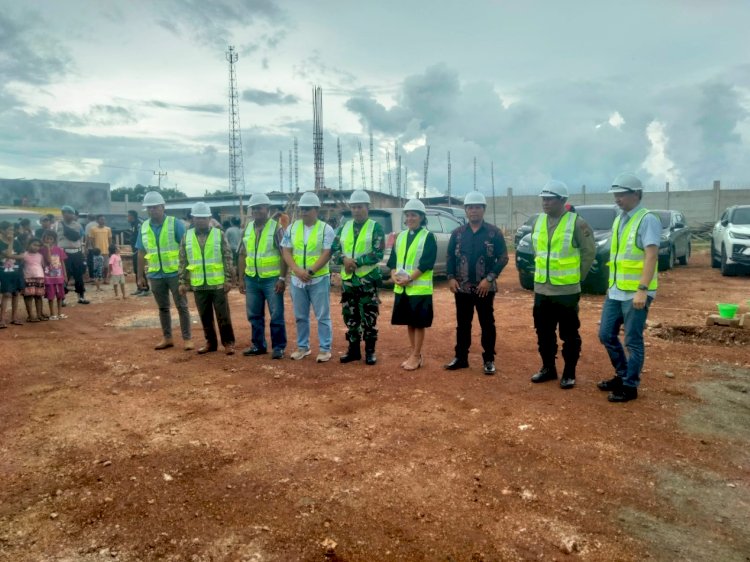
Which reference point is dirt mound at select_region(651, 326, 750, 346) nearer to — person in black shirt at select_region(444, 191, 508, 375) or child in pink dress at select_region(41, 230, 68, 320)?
person in black shirt at select_region(444, 191, 508, 375)

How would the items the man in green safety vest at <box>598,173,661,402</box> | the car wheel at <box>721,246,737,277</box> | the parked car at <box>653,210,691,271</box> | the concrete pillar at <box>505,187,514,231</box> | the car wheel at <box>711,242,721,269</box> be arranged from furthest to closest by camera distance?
the concrete pillar at <box>505,187,514,231</box>, the car wheel at <box>711,242,721,269</box>, the parked car at <box>653,210,691,271</box>, the car wheel at <box>721,246,737,277</box>, the man in green safety vest at <box>598,173,661,402</box>

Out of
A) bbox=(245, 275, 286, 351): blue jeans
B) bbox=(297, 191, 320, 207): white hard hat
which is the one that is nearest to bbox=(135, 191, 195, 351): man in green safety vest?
bbox=(245, 275, 286, 351): blue jeans

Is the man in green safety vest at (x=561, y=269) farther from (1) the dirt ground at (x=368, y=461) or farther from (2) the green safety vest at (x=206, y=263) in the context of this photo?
(2) the green safety vest at (x=206, y=263)

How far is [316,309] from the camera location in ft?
19.4

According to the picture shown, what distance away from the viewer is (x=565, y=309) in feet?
15.7

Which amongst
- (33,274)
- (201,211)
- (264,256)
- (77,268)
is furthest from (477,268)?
(77,268)

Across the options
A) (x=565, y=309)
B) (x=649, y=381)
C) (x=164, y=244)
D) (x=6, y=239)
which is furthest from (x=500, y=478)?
(x=6, y=239)

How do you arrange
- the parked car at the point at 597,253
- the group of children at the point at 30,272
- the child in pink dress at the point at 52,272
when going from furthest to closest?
the parked car at the point at 597,253 → the child in pink dress at the point at 52,272 → the group of children at the point at 30,272

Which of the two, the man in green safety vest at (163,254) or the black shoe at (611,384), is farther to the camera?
the man in green safety vest at (163,254)

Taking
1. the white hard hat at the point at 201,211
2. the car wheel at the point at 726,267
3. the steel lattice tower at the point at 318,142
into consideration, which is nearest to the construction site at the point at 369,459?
the white hard hat at the point at 201,211

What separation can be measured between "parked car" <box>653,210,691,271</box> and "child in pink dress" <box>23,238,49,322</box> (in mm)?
12312

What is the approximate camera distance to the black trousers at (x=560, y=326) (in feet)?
15.7

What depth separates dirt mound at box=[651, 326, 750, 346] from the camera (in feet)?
21.1

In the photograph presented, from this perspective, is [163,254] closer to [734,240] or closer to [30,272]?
[30,272]
